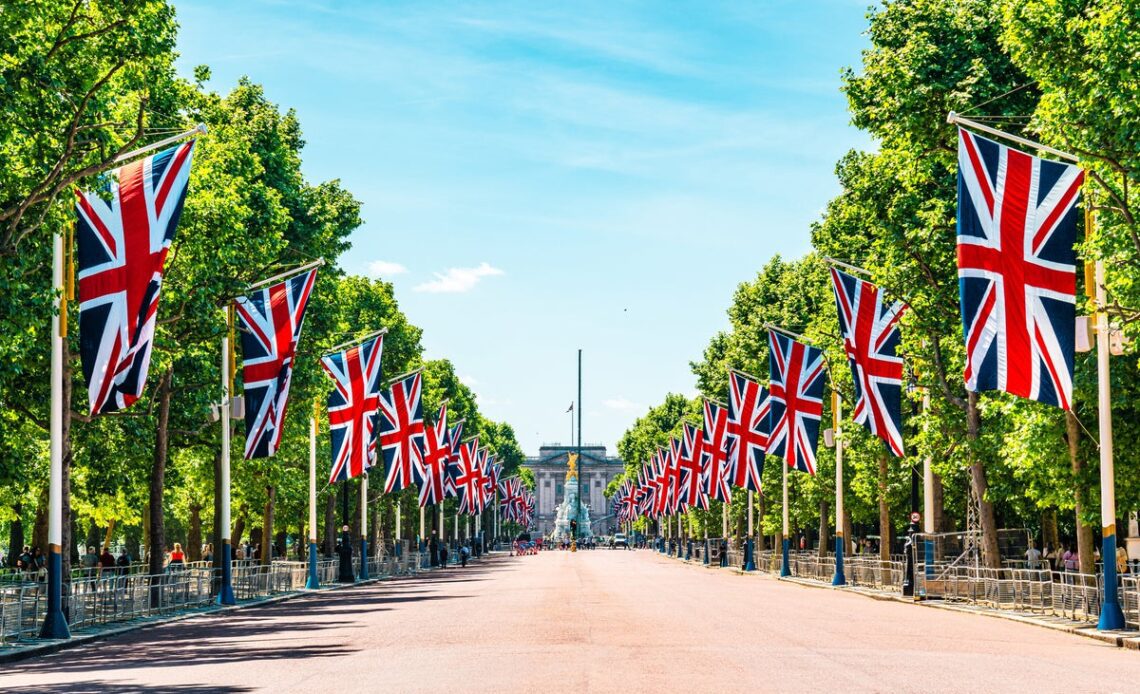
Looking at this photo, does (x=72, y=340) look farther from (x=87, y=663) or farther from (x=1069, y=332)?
(x=1069, y=332)

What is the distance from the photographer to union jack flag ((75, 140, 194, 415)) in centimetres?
2548

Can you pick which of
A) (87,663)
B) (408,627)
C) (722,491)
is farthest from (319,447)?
(87,663)

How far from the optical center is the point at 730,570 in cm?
8619

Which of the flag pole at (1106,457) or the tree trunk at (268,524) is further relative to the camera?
the tree trunk at (268,524)

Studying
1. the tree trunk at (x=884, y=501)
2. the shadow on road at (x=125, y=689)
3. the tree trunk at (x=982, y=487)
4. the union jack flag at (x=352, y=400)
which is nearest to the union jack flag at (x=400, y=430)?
the union jack flag at (x=352, y=400)

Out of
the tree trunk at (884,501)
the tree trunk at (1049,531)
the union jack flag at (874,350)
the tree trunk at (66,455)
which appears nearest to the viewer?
the tree trunk at (66,455)

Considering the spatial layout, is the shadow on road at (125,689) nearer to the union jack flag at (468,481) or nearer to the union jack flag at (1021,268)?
the union jack flag at (1021,268)

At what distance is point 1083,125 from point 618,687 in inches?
638

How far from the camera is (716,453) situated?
66375 mm

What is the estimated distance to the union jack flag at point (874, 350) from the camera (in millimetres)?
39406

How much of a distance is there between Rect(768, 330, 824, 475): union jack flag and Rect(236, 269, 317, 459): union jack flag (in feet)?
57.3

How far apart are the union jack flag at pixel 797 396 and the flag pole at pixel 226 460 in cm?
1714

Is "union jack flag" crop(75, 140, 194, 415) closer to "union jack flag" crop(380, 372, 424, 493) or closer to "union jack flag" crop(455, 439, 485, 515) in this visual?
"union jack flag" crop(380, 372, 424, 493)

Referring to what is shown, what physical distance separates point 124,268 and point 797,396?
2712 cm
